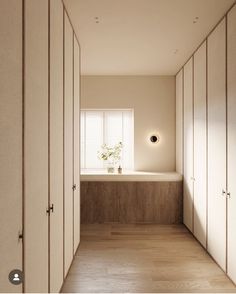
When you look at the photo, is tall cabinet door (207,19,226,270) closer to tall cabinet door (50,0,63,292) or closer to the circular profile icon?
tall cabinet door (50,0,63,292)

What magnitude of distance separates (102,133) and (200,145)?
235 cm

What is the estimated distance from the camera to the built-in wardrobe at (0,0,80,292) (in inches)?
53.4

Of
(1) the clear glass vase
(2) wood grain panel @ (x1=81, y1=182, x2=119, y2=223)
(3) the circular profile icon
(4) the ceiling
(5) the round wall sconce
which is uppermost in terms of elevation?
(4) the ceiling

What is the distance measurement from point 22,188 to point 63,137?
1.23 m

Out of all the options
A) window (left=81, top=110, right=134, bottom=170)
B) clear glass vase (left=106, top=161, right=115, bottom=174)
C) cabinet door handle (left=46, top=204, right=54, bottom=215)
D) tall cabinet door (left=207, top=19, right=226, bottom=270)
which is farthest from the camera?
window (left=81, top=110, right=134, bottom=170)

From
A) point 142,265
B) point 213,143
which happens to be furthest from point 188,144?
point 142,265

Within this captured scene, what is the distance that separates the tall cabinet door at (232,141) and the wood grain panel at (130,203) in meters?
2.16

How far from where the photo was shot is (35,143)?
1834mm

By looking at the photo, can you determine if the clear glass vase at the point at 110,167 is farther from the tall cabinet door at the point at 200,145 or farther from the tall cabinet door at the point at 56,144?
the tall cabinet door at the point at 56,144

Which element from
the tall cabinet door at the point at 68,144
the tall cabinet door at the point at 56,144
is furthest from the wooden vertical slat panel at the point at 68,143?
the tall cabinet door at the point at 56,144

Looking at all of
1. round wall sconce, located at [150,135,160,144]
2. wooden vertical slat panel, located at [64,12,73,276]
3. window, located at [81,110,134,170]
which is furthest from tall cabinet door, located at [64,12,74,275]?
round wall sconce, located at [150,135,160,144]

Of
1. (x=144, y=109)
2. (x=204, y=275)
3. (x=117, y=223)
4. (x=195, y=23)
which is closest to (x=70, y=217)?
(x=204, y=275)

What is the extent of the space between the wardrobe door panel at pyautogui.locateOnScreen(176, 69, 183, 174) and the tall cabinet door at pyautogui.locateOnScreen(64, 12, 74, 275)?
7.90ft

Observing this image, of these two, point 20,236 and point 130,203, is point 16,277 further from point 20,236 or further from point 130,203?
point 130,203
